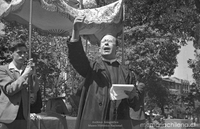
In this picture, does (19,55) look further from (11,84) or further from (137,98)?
(137,98)

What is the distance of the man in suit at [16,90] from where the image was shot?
2970mm

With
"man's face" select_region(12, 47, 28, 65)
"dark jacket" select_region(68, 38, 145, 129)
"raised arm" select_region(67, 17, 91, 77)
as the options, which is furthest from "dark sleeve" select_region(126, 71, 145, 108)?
"man's face" select_region(12, 47, 28, 65)

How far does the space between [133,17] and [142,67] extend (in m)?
1.91

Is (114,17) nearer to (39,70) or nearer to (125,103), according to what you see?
(125,103)

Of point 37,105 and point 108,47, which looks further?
point 37,105

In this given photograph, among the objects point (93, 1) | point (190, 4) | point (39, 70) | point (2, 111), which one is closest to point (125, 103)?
point (2, 111)

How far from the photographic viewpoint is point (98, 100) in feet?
9.73

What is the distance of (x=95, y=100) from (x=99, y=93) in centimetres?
7

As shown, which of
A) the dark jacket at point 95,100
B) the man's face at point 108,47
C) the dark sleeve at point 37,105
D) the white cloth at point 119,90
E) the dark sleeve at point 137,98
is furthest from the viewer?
the dark sleeve at point 37,105

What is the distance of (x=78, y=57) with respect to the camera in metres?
2.99

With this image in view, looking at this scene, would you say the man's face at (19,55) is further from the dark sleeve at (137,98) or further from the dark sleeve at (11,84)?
the dark sleeve at (137,98)

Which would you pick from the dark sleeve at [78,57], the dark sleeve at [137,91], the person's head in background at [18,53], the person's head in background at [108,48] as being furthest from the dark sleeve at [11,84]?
the dark sleeve at [137,91]

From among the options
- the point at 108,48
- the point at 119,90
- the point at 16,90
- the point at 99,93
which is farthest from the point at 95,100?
the point at 16,90

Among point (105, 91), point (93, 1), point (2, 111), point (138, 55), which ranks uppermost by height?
point (93, 1)
